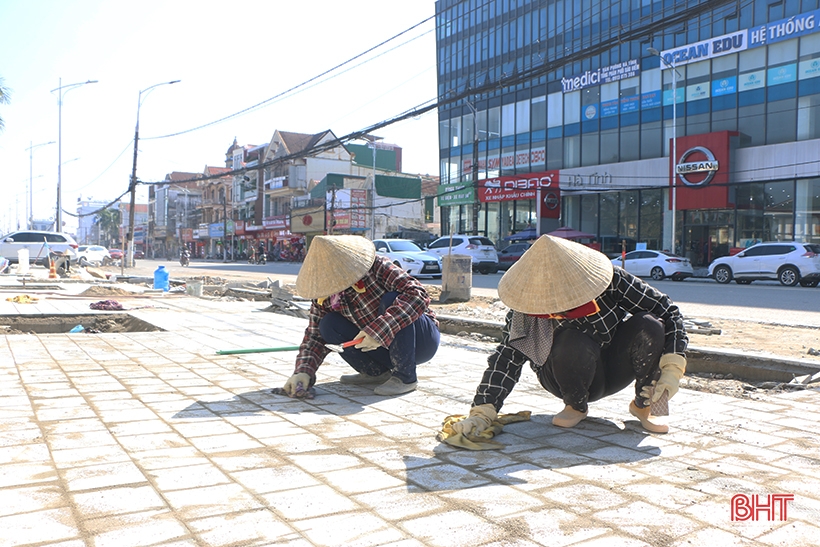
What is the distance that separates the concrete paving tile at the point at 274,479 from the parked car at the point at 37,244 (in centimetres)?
2908

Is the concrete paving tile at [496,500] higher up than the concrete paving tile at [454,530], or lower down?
lower down

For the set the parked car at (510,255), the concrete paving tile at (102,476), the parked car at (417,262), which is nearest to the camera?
the concrete paving tile at (102,476)

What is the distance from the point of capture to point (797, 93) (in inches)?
1081

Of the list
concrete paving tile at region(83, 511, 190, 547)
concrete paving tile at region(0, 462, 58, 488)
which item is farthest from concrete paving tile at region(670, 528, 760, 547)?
concrete paving tile at region(0, 462, 58, 488)

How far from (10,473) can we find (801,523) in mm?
3191

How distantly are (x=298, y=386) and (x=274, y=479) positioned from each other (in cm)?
162

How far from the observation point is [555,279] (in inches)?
127

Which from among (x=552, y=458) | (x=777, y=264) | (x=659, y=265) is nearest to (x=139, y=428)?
(x=552, y=458)

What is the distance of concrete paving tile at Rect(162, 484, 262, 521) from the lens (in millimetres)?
2500

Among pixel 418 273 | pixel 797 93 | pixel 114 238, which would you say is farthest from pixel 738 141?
pixel 114 238

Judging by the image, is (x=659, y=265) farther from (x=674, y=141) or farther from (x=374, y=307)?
(x=374, y=307)

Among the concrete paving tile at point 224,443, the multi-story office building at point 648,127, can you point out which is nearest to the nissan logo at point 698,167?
the multi-story office building at point 648,127

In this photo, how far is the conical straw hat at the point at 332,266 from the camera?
4.19m

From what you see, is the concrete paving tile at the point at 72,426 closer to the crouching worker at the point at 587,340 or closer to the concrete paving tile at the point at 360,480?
the concrete paving tile at the point at 360,480
